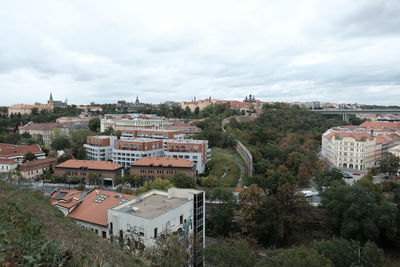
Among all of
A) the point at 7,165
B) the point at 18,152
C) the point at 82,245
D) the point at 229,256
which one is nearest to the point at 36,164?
the point at 7,165

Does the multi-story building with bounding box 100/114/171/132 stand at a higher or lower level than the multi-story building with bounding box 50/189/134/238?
higher

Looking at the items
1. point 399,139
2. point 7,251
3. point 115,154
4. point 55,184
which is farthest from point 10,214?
point 399,139

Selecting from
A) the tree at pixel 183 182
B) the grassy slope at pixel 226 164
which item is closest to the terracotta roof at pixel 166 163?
the grassy slope at pixel 226 164

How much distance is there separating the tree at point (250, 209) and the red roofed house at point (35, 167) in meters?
27.1

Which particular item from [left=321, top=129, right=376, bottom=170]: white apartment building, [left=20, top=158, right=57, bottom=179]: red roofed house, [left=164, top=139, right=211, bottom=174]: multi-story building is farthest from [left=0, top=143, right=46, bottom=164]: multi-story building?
[left=321, top=129, right=376, bottom=170]: white apartment building

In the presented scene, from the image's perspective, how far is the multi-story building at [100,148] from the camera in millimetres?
42781

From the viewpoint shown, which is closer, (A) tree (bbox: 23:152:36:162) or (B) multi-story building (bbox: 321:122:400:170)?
(B) multi-story building (bbox: 321:122:400:170)

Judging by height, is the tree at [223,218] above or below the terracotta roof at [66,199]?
below

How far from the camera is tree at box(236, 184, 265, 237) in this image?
69.9ft

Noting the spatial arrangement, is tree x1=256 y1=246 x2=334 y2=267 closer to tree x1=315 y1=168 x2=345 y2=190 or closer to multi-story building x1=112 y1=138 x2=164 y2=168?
tree x1=315 y1=168 x2=345 y2=190

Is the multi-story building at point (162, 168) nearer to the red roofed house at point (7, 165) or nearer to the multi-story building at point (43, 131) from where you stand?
the red roofed house at point (7, 165)

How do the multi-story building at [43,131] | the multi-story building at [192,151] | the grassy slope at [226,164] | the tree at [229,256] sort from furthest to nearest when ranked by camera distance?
the multi-story building at [43,131]
the multi-story building at [192,151]
the grassy slope at [226,164]
the tree at [229,256]

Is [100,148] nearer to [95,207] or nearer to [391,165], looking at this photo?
[95,207]

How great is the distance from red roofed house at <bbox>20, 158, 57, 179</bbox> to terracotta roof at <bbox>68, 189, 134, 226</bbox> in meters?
21.7
